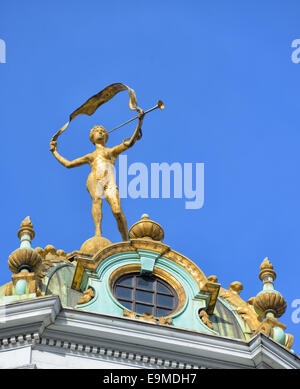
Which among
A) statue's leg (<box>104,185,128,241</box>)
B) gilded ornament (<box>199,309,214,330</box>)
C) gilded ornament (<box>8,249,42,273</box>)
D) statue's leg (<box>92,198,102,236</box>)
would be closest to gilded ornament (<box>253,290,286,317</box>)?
gilded ornament (<box>199,309,214,330</box>)

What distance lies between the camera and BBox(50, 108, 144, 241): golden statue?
4094cm

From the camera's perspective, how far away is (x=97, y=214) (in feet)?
134

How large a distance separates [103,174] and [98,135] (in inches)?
48.3

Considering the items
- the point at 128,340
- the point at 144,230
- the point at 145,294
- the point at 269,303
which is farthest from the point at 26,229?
the point at 269,303

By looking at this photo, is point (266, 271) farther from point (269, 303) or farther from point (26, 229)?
point (26, 229)

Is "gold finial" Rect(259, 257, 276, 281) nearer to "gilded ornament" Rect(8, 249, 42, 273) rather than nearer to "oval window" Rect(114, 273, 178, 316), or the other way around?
"oval window" Rect(114, 273, 178, 316)

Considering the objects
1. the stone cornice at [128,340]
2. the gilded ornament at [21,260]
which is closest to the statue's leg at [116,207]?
the gilded ornament at [21,260]

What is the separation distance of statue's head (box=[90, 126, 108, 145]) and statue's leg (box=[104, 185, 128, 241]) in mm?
1442
